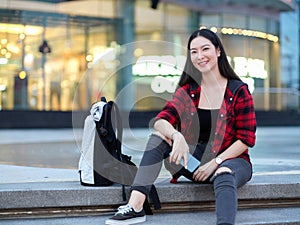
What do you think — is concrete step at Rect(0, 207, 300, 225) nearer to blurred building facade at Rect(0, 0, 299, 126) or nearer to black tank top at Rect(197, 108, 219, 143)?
black tank top at Rect(197, 108, 219, 143)

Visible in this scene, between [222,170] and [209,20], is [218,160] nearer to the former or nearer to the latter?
[222,170]

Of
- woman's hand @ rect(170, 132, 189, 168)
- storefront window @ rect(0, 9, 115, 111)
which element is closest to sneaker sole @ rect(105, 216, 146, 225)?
woman's hand @ rect(170, 132, 189, 168)

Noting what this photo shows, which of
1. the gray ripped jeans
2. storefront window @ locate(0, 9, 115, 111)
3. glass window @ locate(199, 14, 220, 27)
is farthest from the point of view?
glass window @ locate(199, 14, 220, 27)

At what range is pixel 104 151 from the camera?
326 cm

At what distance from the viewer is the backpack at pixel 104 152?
3.22 meters

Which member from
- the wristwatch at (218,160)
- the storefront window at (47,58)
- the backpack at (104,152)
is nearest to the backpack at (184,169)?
the wristwatch at (218,160)

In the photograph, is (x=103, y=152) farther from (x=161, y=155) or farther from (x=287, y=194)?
(x=287, y=194)

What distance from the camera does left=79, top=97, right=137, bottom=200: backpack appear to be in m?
3.23

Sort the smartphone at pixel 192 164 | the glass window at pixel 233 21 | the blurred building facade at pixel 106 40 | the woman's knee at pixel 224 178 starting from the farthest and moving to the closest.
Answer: the glass window at pixel 233 21 < the blurred building facade at pixel 106 40 < the smartphone at pixel 192 164 < the woman's knee at pixel 224 178

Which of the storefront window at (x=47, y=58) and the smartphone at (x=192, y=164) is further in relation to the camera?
the storefront window at (x=47, y=58)

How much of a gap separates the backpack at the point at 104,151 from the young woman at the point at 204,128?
219 millimetres

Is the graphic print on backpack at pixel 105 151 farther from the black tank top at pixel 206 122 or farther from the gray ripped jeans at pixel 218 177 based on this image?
the black tank top at pixel 206 122

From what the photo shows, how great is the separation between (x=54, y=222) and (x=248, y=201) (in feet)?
4.38

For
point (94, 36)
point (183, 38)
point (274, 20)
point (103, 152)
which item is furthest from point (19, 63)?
point (103, 152)
